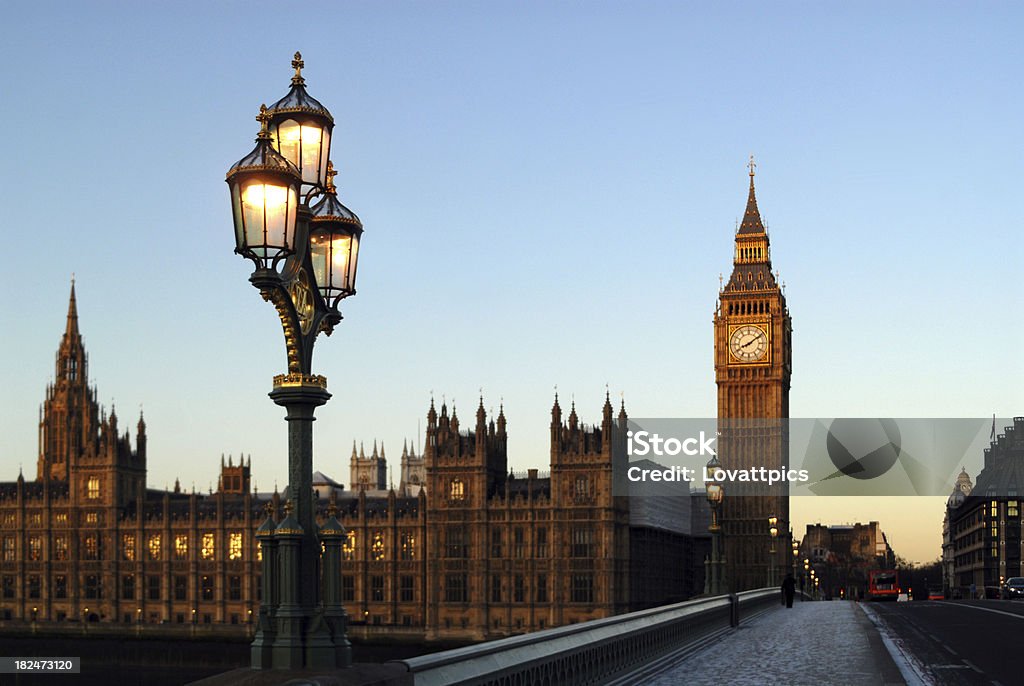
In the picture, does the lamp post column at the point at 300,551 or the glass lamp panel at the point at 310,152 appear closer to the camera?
the lamp post column at the point at 300,551

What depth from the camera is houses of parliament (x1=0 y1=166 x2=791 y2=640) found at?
407 ft

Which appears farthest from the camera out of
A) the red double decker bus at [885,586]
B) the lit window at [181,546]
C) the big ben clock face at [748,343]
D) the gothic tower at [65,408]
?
the gothic tower at [65,408]

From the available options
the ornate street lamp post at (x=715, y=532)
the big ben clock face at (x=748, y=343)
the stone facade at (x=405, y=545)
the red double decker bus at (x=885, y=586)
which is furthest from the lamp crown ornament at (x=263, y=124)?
the big ben clock face at (x=748, y=343)

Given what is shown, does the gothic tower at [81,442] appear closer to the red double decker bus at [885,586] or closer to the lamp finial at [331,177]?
the red double decker bus at [885,586]

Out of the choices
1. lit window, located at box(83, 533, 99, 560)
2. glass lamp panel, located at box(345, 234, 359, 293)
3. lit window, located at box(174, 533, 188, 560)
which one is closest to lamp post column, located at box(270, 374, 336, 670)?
glass lamp panel, located at box(345, 234, 359, 293)

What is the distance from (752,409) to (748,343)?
323 inches

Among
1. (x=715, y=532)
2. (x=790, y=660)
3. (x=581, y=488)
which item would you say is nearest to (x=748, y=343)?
(x=581, y=488)

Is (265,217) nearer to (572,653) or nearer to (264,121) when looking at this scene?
(264,121)

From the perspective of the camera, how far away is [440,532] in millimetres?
127188

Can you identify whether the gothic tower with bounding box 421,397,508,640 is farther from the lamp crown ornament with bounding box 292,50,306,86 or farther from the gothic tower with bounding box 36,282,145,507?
the lamp crown ornament with bounding box 292,50,306,86

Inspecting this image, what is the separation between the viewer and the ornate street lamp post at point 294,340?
1107 centimetres

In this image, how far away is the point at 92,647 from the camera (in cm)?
13525

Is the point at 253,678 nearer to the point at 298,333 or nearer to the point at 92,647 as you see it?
the point at 298,333

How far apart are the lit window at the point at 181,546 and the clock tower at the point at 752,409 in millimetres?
61256
